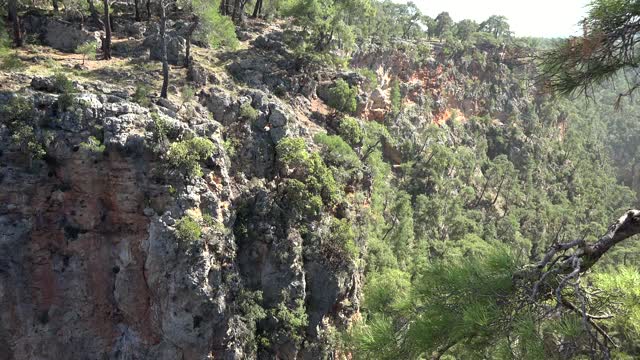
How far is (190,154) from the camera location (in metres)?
18.8

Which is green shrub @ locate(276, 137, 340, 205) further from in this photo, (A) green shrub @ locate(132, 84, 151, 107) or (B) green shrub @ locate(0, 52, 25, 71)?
(B) green shrub @ locate(0, 52, 25, 71)

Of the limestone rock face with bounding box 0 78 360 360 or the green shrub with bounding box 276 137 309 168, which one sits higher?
the green shrub with bounding box 276 137 309 168

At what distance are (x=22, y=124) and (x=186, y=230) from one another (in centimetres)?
765

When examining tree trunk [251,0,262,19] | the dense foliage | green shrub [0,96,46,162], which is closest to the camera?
the dense foliage

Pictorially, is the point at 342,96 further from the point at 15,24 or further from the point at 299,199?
the point at 15,24

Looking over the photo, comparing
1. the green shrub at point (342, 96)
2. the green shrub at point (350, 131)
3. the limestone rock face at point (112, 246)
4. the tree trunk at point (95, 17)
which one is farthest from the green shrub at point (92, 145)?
the green shrub at point (342, 96)

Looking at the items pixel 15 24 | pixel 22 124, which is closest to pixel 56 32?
pixel 15 24

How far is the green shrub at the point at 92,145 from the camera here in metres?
17.7

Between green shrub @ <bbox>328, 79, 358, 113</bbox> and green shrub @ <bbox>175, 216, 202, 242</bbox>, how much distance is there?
15685mm

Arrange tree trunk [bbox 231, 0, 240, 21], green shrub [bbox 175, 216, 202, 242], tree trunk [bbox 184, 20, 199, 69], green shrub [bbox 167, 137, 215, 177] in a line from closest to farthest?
green shrub [bbox 175, 216, 202, 242], green shrub [bbox 167, 137, 215, 177], tree trunk [bbox 184, 20, 199, 69], tree trunk [bbox 231, 0, 240, 21]

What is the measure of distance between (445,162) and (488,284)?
43634mm

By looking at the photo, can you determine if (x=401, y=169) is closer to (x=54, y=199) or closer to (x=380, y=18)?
(x=380, y=18)

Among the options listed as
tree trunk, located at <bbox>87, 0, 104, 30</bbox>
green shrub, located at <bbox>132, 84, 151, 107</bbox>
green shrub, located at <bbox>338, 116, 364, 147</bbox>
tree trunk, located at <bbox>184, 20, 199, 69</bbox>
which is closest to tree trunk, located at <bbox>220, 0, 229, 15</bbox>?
tree trunk, located at <bbox>184, 20, 199, 69</bbox>

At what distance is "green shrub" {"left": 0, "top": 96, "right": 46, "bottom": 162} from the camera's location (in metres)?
17.0
